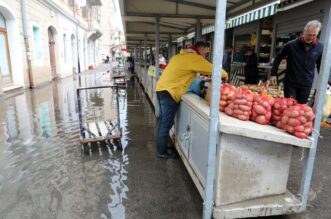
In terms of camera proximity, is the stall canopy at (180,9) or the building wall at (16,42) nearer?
the stall canopy at (180,9)

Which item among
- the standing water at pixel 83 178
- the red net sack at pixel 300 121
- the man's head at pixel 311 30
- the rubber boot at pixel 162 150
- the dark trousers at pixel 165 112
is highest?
the man's head at pixel 311 30

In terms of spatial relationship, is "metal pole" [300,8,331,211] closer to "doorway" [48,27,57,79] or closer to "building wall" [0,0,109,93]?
"building wall" [0,0,109,93]

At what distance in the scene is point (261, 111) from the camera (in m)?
2.51

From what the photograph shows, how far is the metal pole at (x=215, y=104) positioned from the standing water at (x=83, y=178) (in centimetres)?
42

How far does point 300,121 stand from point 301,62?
183 cm

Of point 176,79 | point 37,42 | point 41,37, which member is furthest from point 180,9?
point 41,37

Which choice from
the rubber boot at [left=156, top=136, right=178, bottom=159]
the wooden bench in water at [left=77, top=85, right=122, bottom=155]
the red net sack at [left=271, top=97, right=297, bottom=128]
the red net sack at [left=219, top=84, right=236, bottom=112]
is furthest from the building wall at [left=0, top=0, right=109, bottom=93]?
the red net sack at [left=271, top=97, right=297, bottom=128]

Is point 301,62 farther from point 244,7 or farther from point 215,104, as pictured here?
point 215,104

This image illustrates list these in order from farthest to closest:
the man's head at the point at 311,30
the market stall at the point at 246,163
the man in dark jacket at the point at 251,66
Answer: the man in dark jacket at the point at 251,66, the man's head at the point at 311,30, the market stall at the point at 246,163

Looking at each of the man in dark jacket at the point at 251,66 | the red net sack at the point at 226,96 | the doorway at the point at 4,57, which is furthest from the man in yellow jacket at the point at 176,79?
the doorway at the point at 4,57

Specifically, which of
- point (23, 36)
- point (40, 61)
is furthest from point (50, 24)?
point (23, 36)

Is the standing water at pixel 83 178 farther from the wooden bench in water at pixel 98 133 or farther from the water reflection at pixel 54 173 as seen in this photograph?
the wooden bench in water at pixel 98 133

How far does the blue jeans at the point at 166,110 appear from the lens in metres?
3.78

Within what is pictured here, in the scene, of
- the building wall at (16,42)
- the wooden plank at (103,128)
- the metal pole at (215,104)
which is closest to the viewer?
the metal pole at (215,104)
